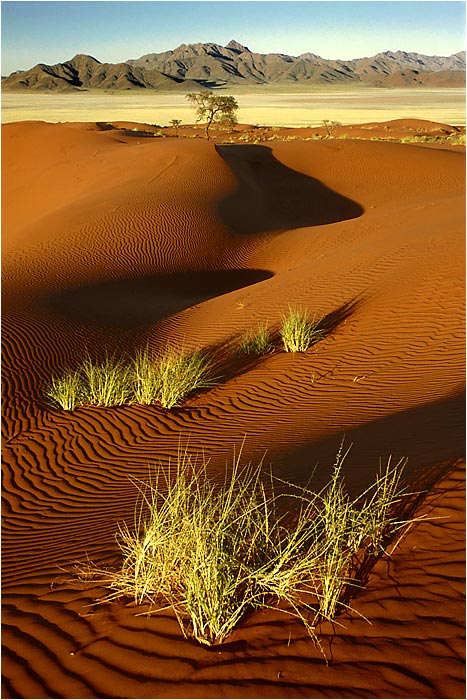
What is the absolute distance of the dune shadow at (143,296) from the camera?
14.9m

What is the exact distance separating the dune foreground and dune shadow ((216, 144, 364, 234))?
8.2 inches

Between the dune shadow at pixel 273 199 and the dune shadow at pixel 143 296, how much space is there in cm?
418

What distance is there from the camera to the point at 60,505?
22.7 ft

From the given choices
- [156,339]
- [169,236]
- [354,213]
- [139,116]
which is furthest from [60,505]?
[139,116]

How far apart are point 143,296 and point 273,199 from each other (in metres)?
13.2

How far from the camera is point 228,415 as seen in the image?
912 cm

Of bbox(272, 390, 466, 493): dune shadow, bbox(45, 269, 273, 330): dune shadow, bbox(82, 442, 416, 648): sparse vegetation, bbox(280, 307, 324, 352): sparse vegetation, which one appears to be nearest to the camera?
bbox(82, 442, 416, 648): sparse vegetation

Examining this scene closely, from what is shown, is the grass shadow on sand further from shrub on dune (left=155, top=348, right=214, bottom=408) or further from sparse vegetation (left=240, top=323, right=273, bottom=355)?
shrub on dune (left=155, top=348, right=214, bottom=408)

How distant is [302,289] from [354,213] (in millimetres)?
15582

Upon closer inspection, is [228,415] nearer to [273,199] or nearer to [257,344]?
[257,344]

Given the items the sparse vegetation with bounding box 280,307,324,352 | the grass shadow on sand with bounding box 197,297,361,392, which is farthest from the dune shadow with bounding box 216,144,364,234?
the sparse vegetation with bounding box 280,307,324,352

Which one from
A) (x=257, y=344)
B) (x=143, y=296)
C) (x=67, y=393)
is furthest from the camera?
(x=143, y=296)

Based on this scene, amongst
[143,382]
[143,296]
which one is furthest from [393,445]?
[143,296]

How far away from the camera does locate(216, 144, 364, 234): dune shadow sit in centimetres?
2562
